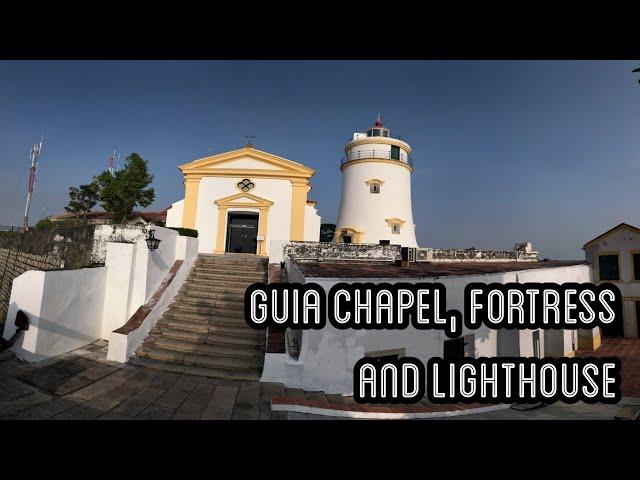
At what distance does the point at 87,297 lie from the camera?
23.0 feet

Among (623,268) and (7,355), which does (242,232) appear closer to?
(7,355)

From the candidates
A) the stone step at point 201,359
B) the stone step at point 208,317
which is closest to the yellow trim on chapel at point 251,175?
the stone step at point 208,317

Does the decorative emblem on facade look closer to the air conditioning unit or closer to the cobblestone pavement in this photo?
the air conditioning unit

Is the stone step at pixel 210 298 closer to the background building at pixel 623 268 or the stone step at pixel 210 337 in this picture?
the stone step at pixel 210 337

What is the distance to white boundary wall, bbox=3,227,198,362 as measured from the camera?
5844 mm

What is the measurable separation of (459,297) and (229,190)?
42.3 ft

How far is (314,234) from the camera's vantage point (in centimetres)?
1598

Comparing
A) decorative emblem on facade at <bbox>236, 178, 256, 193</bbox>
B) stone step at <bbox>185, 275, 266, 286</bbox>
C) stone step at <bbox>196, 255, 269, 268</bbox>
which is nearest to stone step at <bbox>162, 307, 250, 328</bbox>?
stone step at <bbox>185, 275, 266, 286</bbox>

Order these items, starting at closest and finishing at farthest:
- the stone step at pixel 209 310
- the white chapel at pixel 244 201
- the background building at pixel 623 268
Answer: the stone step at pixel 209 310, the background building at pixel 623 268, the white chapel at pixel 244 201

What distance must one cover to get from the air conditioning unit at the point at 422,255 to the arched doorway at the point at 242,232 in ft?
27.9

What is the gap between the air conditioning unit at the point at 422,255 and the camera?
44.8ft

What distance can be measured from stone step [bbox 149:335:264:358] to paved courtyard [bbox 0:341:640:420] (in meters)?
0.72

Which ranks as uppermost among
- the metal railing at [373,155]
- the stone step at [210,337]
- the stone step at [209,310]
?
the metal railing at [373,155]
